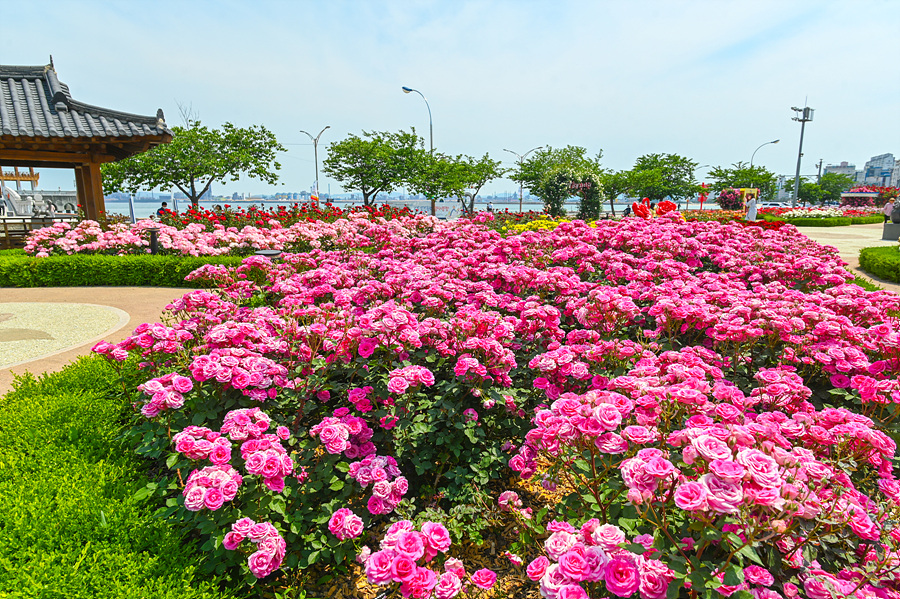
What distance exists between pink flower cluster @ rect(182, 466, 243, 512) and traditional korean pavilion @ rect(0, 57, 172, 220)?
546 inches

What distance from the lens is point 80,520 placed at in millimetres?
2432

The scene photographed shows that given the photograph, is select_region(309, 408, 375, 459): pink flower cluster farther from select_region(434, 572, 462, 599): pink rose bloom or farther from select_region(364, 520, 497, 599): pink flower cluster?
select_region(434, 572, 462, 599): pink rose bloom

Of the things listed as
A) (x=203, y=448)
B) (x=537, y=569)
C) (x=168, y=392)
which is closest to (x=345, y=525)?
(x=203, y=448)

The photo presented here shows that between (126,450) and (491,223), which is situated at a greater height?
(491,223)

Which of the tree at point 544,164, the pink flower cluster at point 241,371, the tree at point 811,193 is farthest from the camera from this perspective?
the tree at point 811,193

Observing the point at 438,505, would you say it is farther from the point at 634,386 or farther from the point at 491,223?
the point at 491,223

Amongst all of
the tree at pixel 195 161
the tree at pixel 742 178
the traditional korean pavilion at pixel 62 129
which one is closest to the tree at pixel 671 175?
the tree at pixel 742 178

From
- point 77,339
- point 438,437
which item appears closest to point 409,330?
point 438,437

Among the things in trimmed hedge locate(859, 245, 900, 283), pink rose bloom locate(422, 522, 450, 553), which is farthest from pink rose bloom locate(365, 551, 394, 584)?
trimmed hedge locate(859, 245, 900, 283)

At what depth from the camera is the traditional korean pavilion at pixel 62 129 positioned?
478 inches

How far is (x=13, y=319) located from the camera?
7508 mm

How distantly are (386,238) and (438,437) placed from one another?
5745mm

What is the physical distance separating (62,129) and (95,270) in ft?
15.9

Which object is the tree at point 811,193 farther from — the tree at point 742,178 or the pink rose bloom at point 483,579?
the pink rose bloom at point 483,579
